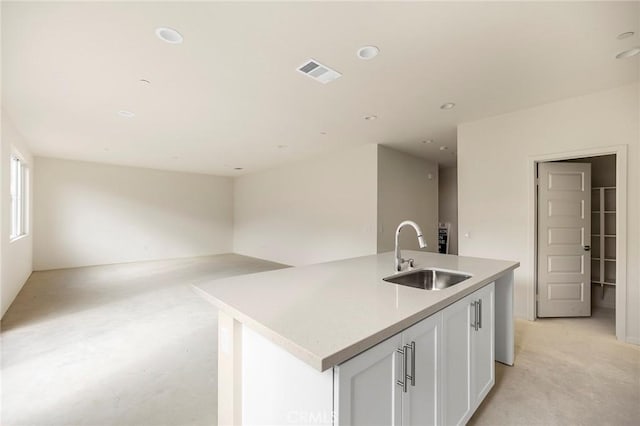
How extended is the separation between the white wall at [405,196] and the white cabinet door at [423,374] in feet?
12.7

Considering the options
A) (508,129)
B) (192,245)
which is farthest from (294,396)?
(192,245)

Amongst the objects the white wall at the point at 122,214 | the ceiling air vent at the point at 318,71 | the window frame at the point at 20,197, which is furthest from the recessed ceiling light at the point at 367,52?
the white wall at the point at 122,214

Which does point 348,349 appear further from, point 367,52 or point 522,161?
point 522,161

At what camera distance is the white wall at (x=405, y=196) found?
17.2 ft

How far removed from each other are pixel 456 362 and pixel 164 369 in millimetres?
2329

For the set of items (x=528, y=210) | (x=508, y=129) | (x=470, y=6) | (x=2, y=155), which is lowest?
(x=528, y=210)

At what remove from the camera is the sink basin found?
6.44 ft

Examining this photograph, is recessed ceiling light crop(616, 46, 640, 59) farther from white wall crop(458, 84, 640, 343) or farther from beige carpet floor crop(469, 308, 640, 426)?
beige carpet floor crop(469, 308, 640, 426)

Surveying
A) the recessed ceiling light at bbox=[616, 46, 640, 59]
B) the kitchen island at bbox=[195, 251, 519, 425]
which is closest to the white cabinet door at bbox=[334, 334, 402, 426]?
the kitchen island at bbox=[195, 251, 519, 425]

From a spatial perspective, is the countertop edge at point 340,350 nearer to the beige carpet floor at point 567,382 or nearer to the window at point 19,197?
the beige carpet floor at point 567,382

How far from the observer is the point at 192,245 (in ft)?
27.8

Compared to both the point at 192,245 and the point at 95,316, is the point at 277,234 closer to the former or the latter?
the point at 192,245

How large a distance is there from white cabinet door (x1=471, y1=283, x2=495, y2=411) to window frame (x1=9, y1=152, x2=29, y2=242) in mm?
6846

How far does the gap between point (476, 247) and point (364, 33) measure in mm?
3276
